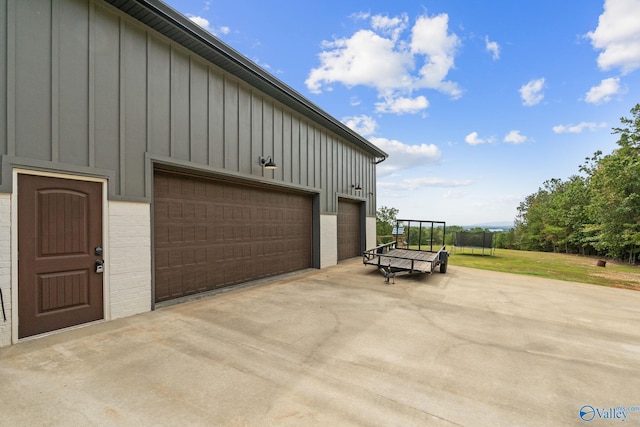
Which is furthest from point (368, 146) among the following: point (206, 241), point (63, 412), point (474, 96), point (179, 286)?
point (63, 412)

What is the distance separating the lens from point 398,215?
19.6 m

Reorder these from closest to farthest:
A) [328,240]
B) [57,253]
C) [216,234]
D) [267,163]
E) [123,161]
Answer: [57,253], [123,161], [216,234], [267,163], [328,240]

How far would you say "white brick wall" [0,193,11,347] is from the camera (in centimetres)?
305

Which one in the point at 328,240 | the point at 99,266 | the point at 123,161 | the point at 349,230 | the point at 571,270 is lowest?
the point at 571,270

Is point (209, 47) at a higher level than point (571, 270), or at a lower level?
higher

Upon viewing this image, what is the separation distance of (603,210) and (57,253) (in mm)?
20507

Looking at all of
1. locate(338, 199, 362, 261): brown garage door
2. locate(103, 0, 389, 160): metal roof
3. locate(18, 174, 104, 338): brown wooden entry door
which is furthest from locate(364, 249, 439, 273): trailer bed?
locate(18, 174, 104, 338): brown wooden entry door

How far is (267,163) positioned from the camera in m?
6.48

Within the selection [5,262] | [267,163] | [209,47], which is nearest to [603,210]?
[267,163]

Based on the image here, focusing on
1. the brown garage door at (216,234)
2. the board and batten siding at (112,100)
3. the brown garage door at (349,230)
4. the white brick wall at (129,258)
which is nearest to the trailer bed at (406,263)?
the brown garage door at (349,230)

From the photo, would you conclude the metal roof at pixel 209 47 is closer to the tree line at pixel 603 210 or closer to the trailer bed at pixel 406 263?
the trailer bed at pixel 406 263

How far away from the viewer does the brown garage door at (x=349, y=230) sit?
10656mm

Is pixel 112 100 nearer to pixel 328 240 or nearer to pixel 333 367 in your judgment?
pixel 333 367

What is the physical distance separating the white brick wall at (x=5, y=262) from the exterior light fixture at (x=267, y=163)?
13.8 feet
